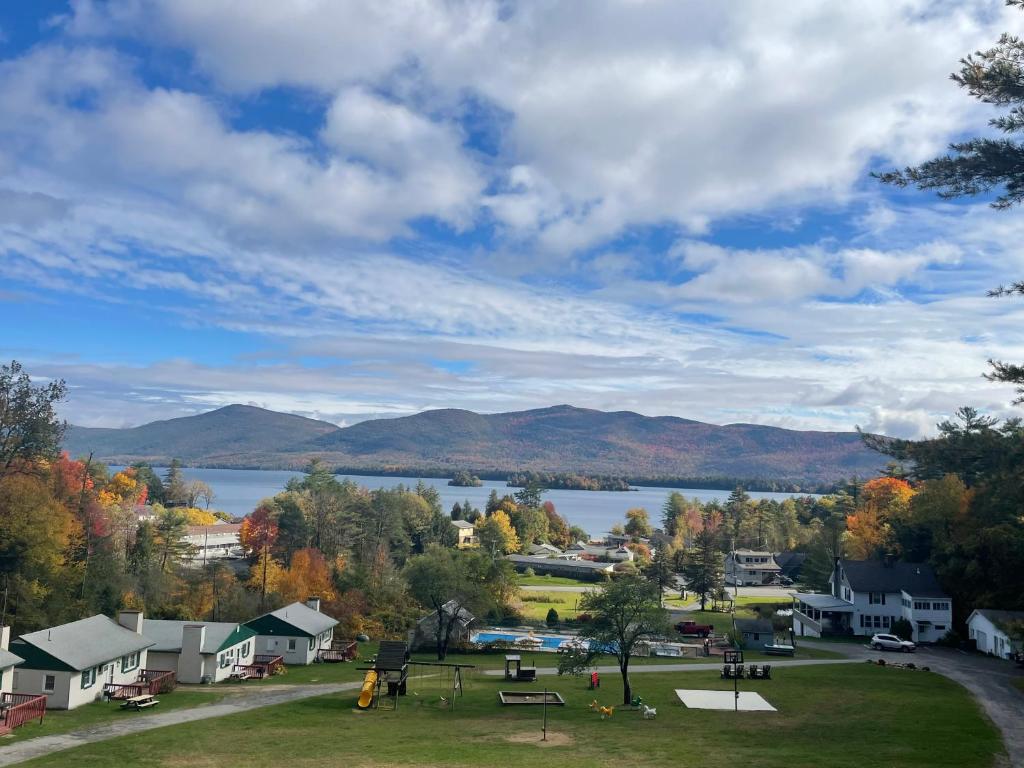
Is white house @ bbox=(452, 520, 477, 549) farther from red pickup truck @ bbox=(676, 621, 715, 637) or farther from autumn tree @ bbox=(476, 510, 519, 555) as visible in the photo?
red pickup truck @ bbox=(676, 621, 715, 637)

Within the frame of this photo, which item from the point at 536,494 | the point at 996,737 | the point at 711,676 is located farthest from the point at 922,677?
the point at 536,494

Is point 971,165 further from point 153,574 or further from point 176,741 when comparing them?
point 153,574

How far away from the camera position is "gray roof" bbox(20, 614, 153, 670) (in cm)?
3194

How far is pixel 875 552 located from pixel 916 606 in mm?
14278

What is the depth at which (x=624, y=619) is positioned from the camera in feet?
108

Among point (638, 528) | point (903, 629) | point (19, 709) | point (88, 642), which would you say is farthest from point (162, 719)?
point (638, 528)

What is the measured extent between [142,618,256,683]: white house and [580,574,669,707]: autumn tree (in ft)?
63.4

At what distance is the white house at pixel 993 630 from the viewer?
1683 inches

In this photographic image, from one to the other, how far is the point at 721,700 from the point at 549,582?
2543 inches

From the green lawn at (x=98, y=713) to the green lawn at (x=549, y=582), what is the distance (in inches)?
2355

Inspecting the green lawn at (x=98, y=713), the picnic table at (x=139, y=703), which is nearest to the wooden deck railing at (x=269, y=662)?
the green lawn at (x=98, y=713)

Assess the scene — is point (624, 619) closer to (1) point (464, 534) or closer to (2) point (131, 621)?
(2) point (131, 621)

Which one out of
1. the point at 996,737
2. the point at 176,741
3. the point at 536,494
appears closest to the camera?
the point at 996,737

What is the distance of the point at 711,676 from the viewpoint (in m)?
38.6
